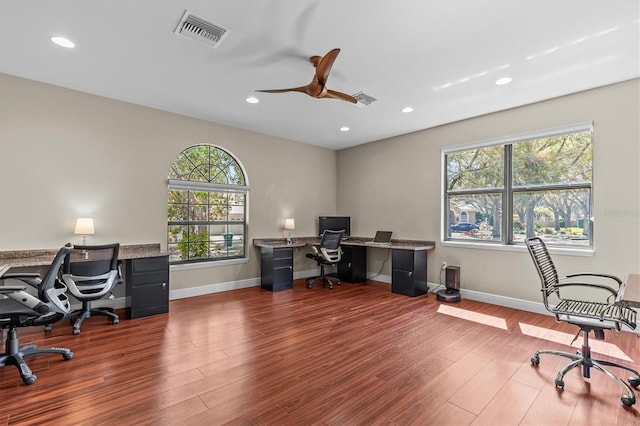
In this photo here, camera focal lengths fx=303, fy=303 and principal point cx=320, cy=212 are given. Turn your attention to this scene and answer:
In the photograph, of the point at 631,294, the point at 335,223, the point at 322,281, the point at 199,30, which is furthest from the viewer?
the point at 335,223

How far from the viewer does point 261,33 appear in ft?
8.55

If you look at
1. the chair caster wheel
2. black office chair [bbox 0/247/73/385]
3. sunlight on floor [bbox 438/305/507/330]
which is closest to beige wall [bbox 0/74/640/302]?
sunlight on floor [bbox 438/305/507/330]

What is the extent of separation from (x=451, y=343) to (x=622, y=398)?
4.08ft

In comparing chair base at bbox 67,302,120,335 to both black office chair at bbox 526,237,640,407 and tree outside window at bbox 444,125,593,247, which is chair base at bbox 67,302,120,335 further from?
tree outside window at bbox 444,125,593,247

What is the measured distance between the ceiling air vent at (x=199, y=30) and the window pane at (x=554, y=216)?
4352 millimetres

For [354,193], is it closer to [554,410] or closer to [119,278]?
[119,278]

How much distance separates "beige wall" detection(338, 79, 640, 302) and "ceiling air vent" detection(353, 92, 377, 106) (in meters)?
0.88

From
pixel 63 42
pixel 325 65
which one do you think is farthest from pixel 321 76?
pixel 63 42

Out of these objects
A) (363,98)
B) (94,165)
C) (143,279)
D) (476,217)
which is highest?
(363,98)

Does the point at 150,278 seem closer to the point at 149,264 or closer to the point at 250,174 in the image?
the point at 149,264

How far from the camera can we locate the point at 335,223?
654 centimetres

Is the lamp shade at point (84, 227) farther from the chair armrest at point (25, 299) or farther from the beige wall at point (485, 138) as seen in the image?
the beige wall at point (485, 138)

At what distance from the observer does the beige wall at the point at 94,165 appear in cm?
350

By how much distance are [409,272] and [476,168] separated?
1.99 m
